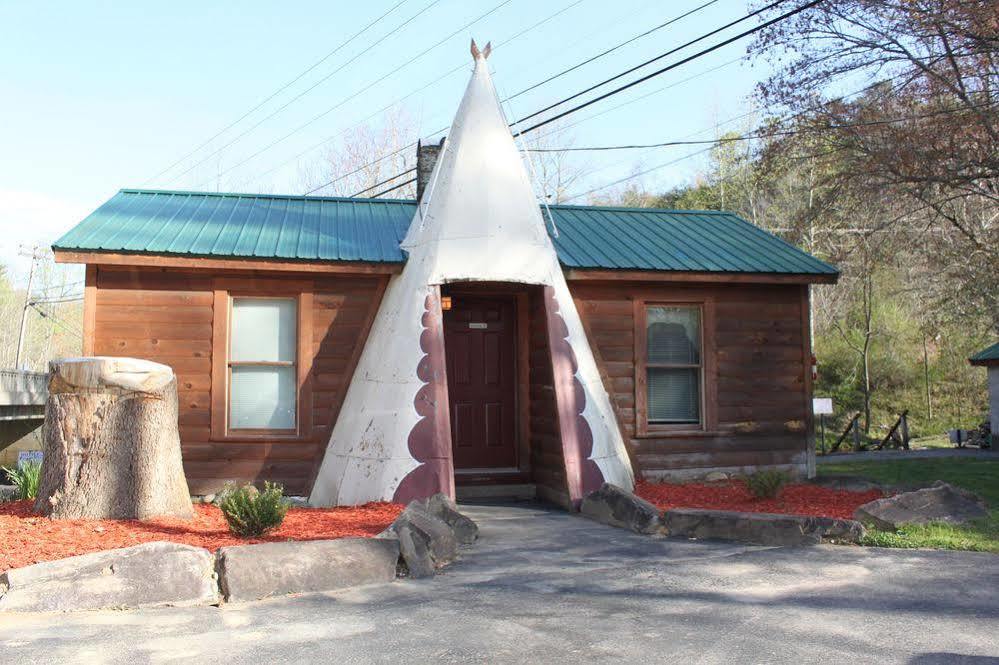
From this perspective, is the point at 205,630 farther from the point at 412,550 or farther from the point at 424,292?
the point at 424,292

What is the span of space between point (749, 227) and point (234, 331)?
778 centimetres

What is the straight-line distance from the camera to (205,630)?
15.4 feet

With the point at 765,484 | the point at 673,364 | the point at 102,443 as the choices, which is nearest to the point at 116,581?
the point at 102,443

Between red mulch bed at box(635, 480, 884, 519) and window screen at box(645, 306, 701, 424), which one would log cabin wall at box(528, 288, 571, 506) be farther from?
window screen at box(645, 306, 701, 424)

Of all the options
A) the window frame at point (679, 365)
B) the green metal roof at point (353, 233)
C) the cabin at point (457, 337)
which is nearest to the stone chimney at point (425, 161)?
the green metal roof at point (353, 233)

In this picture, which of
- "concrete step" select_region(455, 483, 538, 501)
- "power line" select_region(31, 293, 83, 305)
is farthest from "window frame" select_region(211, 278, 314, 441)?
"power line" select_region(31, 293, 83, 305)

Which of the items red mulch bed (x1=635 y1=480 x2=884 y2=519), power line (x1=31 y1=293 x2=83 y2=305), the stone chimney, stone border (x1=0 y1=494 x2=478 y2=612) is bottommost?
red mulch bed (x1=635 y1=480 x2=884 y2=519)

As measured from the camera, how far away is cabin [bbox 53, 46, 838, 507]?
947 cm

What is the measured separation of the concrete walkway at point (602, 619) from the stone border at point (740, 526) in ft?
1.47

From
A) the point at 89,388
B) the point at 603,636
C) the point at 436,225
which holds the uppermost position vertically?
the point at 436,225

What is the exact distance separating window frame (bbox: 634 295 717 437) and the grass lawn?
7.45 feet

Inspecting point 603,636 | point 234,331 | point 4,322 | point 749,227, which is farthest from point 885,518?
point 4,322

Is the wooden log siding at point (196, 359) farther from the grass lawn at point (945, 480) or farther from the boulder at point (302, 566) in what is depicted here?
the grass lawn at point (945, 480)

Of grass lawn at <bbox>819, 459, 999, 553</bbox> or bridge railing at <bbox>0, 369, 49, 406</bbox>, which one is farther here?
bridge railing at <bbox>0, 369, 49, 406</bbox>
